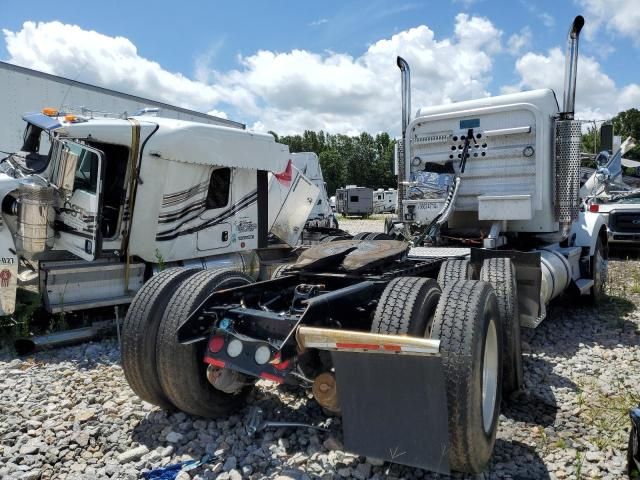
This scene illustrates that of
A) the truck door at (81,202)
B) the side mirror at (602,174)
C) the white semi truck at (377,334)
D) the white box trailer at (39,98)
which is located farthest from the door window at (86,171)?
the side mirror at (602,174)

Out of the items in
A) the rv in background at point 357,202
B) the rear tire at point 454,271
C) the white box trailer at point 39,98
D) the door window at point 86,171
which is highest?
the white box trailer at point 39,98

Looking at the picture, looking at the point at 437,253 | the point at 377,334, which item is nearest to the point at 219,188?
the point at 437,253

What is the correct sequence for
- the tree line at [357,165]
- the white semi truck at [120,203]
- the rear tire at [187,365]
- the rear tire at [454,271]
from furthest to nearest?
the tree line at [357,165]
the white semi truck at [120,203]
the rear tire at [454,271]
the rear tire at [187,365]

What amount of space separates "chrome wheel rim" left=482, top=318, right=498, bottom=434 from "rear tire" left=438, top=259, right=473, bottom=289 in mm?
1158

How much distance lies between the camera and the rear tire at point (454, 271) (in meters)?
4.52

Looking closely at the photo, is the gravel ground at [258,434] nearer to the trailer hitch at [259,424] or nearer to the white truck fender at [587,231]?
the trailer hitch at [259,424]

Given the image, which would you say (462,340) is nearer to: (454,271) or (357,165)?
(454,271)

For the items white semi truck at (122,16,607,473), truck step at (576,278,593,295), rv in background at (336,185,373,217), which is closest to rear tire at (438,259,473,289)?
white semi truck at (122,16,607,473)

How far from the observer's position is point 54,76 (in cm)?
1012

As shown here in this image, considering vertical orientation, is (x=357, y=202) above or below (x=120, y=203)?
above

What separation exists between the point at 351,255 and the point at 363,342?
1540mm

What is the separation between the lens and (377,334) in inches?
111

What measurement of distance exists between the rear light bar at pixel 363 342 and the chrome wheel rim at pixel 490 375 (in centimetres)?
68

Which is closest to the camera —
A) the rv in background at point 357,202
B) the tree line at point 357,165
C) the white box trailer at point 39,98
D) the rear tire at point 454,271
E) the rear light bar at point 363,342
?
the rear light bar at point 363,342
